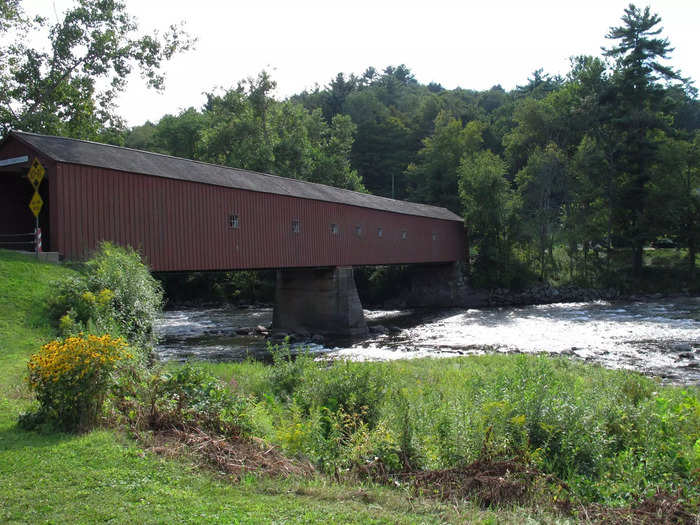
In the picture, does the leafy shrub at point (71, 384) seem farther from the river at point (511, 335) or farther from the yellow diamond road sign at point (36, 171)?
the yellow diamond road sign at point (36, 171)

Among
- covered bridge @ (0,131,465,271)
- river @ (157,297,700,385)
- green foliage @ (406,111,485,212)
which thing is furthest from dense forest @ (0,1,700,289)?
covered bridge @ (0,131,465,271)

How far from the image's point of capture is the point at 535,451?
4.77 metres

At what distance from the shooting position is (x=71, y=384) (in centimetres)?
473

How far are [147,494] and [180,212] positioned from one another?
12.2 m

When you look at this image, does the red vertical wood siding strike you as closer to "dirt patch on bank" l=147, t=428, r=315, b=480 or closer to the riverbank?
the riverbank

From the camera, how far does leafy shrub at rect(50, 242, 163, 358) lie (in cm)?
875

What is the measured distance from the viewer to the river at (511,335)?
14.9 metres

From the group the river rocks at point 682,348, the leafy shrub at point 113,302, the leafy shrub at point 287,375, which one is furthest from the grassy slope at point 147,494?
the river rocks at point 682,348

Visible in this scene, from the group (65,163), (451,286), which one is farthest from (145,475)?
(451,286)

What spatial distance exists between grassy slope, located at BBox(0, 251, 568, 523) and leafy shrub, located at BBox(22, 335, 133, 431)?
0.19m

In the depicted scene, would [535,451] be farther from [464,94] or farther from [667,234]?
[464,94]

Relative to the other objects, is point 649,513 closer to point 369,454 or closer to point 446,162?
point 369,454

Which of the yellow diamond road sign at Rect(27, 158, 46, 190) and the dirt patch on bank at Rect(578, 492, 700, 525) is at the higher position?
the yellow diamond road sign at Rect(27, 158, 46, 190)

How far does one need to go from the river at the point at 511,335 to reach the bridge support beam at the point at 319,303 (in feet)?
4.34
